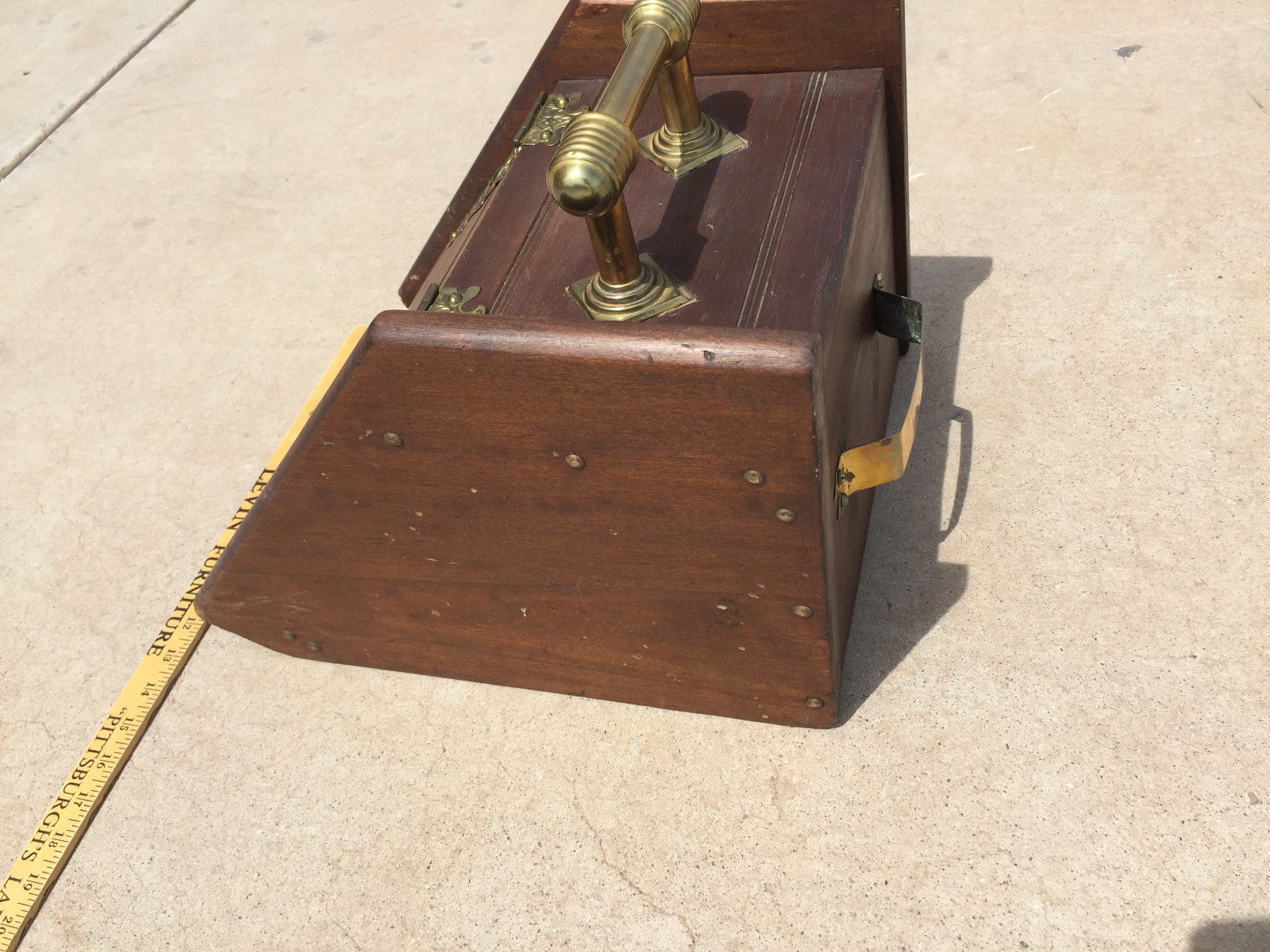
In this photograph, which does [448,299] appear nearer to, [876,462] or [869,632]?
[876,462]

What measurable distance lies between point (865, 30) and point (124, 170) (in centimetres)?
211

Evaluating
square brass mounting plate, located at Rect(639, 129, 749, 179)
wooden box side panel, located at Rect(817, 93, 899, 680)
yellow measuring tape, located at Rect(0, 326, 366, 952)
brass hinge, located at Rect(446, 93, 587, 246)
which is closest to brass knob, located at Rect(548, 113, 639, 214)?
wooden box side panel, located at Rect(817, 93, 899, 680)

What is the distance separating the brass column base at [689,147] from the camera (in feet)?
4.71

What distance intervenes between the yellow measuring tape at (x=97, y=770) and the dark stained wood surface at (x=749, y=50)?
0.40 m

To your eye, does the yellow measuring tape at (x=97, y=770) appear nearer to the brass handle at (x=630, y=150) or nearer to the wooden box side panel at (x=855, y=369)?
the brass handle at (x=630, y=150)

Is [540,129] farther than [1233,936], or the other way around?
[540,129]

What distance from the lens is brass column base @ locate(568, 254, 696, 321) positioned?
1.23 meters

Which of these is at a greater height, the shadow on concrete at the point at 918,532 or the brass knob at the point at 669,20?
the brass knob at the point at 669,20

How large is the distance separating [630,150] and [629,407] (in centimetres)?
25

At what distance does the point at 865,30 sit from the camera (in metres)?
1.49

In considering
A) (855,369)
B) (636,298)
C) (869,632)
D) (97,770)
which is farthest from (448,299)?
(97,770)

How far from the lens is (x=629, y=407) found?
3.50ft

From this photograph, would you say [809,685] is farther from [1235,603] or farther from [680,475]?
[1235,603]

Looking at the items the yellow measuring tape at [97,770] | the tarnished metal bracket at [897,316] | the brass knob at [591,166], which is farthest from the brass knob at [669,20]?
the yellow measuring tape at [97,770]
